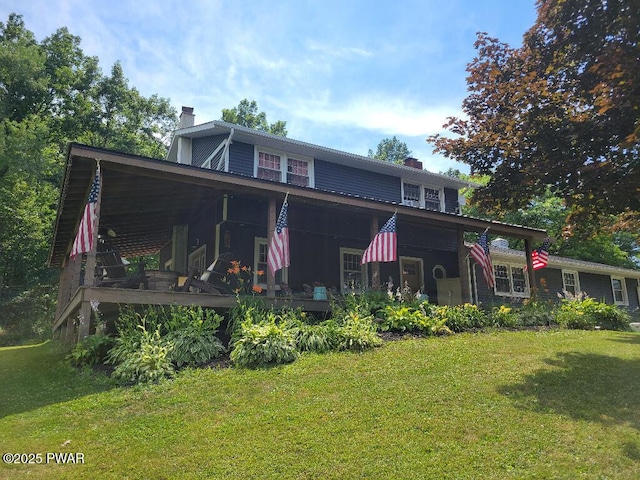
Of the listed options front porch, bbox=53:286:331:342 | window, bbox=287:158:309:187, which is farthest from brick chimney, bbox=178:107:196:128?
front porch, bbox=53:286:331:342

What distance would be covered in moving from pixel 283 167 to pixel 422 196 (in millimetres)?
6350

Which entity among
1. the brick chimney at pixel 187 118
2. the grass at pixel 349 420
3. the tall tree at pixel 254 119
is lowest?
the grass at pixel 349 420

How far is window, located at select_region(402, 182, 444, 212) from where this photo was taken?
19.0 metres

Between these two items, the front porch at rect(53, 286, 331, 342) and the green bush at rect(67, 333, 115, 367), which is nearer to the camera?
the green bush at rect(67, 333, 115, 367)

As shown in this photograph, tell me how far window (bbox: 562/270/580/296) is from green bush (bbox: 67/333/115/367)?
21.3m

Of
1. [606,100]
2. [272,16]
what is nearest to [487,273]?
[606,100]

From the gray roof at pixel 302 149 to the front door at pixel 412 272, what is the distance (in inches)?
137

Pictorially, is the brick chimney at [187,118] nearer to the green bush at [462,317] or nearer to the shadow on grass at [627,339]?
the green bush at [462,317]

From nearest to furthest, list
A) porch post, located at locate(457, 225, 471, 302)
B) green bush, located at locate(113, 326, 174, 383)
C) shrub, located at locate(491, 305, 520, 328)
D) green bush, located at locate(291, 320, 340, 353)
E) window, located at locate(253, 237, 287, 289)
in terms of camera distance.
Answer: green bush, located at locate(113, 326, 174, 383), green bush, located at locate(291, 320, 340, 353), shrub, located at locate(491, 305, 520, 328), porch post, located at locate(457, 225, 471, 302), window, located at locate(253, 237, 287, 289)

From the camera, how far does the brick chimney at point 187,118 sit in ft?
56.7

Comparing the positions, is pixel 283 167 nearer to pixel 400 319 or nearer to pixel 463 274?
pixel 463 274

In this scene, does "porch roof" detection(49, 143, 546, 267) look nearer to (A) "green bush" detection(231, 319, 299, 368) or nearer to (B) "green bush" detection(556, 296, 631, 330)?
(B) "green bush" detection(556, 296, 631, 330)

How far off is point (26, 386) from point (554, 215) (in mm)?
30604

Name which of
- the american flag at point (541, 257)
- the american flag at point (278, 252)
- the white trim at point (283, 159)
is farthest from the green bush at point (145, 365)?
the american flag at point (541, 257)
